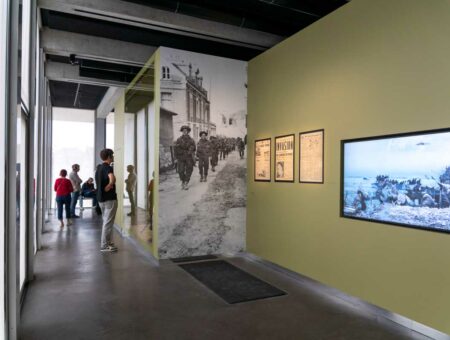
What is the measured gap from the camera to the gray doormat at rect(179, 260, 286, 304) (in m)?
→ 4.23

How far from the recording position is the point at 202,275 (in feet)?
→ 16.6

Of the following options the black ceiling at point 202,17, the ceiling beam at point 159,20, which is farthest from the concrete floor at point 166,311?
the black ceiling at point 202,17

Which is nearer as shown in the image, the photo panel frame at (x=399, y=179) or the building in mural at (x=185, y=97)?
the photo panel frame at (x=399, y=179)

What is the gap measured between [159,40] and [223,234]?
397 centimetres

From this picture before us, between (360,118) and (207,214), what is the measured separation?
3.05m

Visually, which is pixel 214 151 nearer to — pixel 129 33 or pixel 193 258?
pixel 193 258

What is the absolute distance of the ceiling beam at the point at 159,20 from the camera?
195 inches

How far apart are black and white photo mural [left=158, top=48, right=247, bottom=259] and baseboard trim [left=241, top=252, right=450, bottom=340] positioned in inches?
44.9

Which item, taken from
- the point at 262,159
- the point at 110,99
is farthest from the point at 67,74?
the point at 262,159

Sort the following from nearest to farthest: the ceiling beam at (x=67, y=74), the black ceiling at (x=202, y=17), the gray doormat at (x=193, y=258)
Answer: the black ceiling at (x=202, y=17)
the gray doormat at (x=193, y=258)
the ceiling beam at (x=67, y=74)

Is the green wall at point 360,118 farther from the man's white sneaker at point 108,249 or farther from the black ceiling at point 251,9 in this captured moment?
the man's white sneaker at point 108,249

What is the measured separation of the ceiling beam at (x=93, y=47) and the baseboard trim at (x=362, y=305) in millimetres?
4580

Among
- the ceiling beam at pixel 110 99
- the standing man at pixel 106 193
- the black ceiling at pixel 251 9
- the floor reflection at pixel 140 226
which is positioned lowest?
the floor reflection at pixel 140 226

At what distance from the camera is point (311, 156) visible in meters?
4.69
